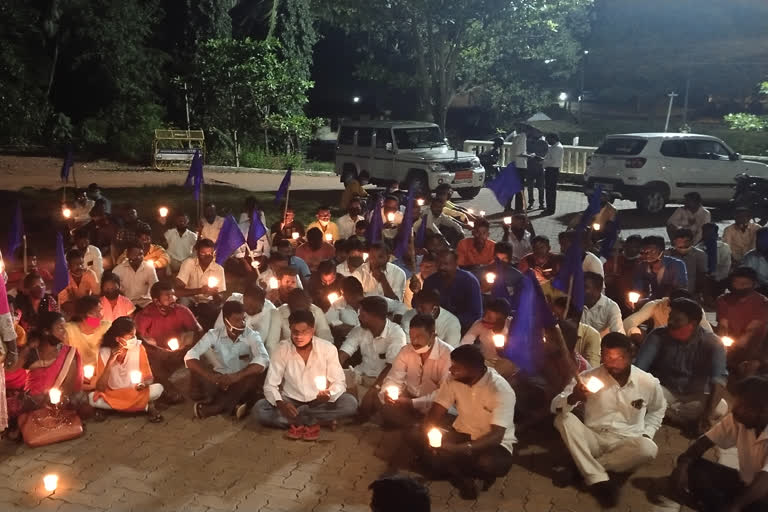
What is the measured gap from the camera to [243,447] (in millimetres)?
6297

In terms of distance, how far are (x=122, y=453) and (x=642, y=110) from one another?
39.3 meters

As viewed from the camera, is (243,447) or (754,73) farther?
(754,73)

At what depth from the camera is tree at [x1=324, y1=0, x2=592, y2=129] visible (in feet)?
88.7

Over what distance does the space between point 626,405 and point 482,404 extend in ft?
3.39

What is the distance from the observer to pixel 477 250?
10.3 m

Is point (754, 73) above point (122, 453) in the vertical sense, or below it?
above

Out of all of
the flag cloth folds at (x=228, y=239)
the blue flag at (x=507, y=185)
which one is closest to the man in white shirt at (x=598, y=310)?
the blue flag at (x=507, y=185)

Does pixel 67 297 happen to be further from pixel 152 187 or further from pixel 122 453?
pixel 152 187

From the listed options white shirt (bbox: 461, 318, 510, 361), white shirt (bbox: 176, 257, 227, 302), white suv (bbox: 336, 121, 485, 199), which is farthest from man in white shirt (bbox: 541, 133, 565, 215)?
white shirt (bbox: 461, 318, 510, 361)

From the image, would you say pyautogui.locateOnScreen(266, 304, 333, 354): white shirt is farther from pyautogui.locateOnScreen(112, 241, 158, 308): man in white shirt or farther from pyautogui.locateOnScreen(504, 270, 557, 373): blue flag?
pyautogui.locateOnScreen(112, 241, 158, 308): man in white shirt

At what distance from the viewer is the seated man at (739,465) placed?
15.5 feet

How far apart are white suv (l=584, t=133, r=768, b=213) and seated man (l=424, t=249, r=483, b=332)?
10.6 meters

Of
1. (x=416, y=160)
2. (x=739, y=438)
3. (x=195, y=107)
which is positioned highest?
(x=195, y=107)

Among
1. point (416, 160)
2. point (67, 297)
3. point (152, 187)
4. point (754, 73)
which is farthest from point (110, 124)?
point (754, 73)
